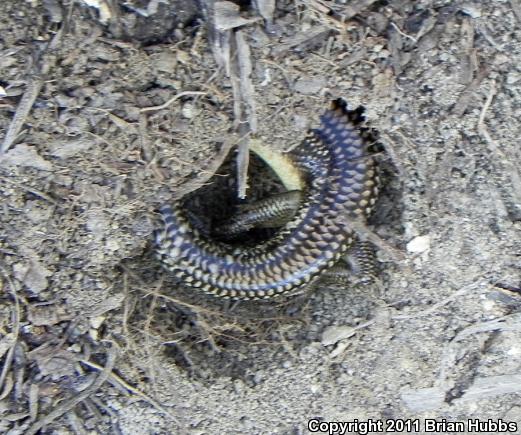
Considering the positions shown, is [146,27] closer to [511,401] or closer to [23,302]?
[23,302]

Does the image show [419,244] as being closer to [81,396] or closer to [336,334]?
[336,334]

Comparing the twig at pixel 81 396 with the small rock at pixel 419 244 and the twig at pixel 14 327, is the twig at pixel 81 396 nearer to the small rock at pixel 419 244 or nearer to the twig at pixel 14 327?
the twig at pixel 14 327

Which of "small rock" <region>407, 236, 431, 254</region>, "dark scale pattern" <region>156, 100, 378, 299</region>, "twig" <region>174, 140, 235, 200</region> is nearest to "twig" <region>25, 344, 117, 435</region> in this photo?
"dark scale pattern" <region>156, 100, 378, 299</region>

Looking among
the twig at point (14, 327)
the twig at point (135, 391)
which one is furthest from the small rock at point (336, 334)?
the twig at point (14, 327)

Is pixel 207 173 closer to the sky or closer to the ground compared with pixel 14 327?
closer to the sky

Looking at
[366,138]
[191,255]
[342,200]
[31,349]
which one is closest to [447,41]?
[366,138]

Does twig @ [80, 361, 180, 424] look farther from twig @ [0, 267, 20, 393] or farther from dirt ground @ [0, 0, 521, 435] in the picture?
twig @ [0, 267, 20, 393]

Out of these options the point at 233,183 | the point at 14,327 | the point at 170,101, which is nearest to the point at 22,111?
the point at 170,101
